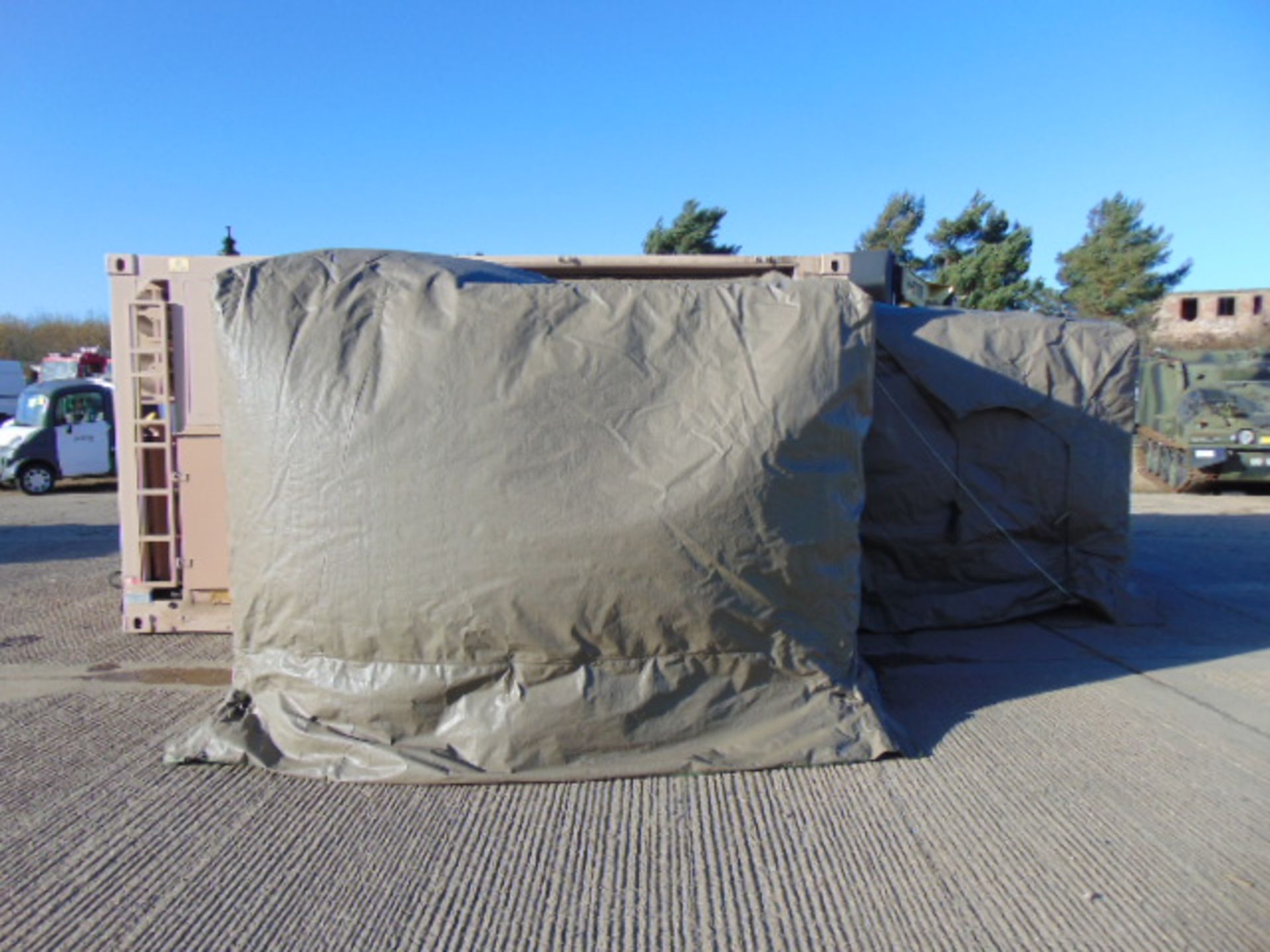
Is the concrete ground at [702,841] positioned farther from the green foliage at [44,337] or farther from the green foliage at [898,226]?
the green foliage at [44,337]

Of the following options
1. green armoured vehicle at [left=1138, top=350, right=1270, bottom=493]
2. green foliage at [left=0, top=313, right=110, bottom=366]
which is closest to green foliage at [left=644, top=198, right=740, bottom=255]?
green armoured vehicle at [left=1138, top=350, right=1270, bottom=493]

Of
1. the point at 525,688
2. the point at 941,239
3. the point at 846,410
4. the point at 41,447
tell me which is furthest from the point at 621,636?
the point at 941,239

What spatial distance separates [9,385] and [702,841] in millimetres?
26767

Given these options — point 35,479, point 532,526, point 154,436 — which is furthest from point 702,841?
point 35,479

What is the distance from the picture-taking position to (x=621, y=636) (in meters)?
3.69

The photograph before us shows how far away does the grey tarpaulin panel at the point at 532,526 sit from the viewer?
3654 millimetres

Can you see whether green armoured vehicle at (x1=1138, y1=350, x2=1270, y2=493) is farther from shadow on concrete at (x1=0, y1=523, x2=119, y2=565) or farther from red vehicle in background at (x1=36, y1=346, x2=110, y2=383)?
red vehicle in background at (x1=36, y1=346, x2=110, y2=383)

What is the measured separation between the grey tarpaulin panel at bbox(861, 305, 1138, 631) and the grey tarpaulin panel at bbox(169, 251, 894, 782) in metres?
2.05

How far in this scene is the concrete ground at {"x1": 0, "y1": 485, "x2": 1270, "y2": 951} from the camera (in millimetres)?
2646

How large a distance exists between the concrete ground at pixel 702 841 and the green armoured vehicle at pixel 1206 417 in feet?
38.2

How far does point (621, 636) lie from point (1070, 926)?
5.99 ft

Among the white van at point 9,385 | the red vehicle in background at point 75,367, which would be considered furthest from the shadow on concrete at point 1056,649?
the red vehicle in background at point 75,367

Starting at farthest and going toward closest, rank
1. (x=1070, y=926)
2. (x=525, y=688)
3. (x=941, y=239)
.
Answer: (x=941, y=239) → (x=525, y=688) → (x=1070, y=926)

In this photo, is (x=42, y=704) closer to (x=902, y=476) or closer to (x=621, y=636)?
(x=621, y=636)
